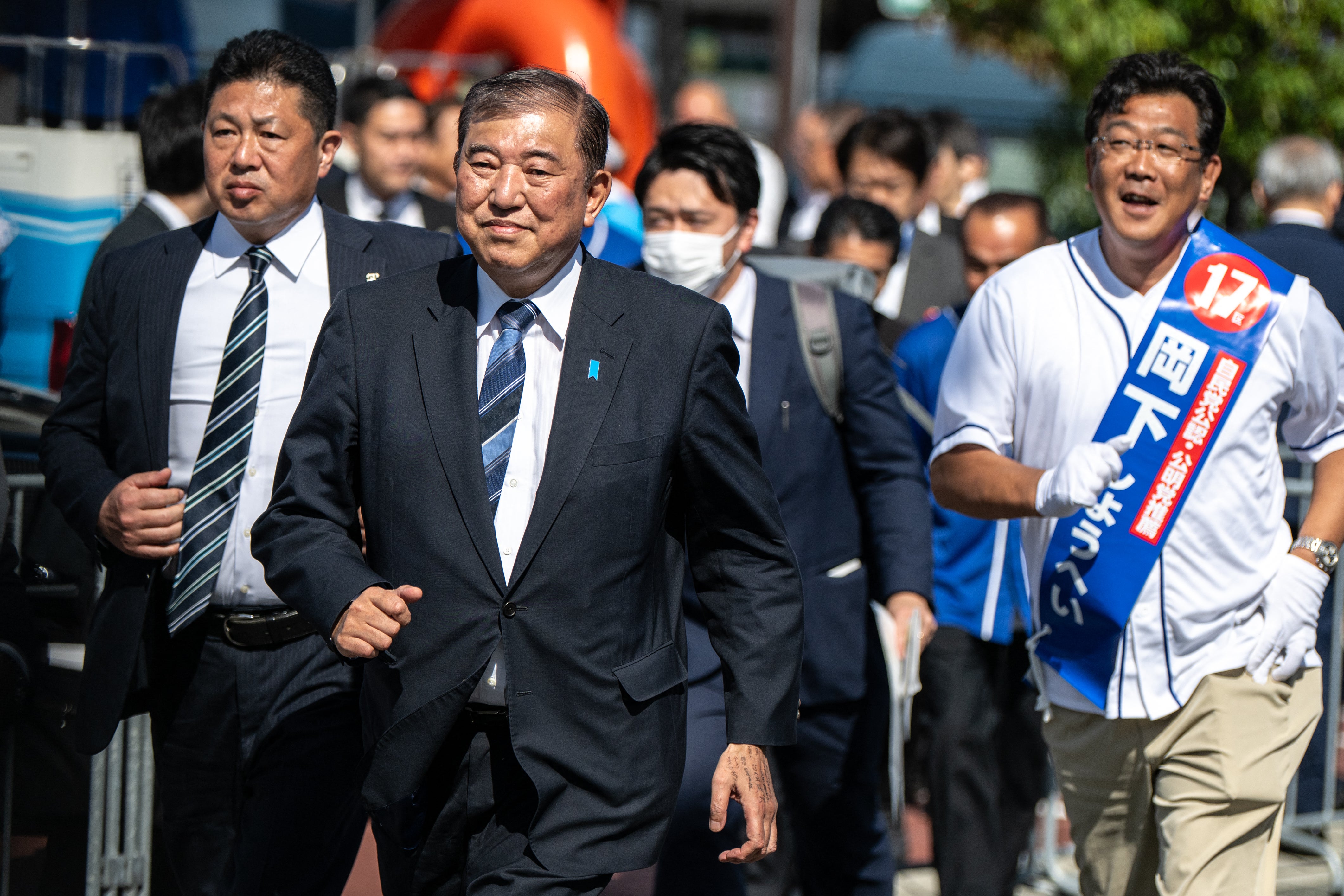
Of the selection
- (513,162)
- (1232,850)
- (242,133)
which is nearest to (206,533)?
(242,133)

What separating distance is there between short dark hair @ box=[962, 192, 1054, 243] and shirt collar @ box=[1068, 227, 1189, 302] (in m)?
1.66

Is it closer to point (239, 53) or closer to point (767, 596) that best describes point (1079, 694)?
point (767, 596)

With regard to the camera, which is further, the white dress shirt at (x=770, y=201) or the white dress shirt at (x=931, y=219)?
the white dress shirt at (x=770, y=201)

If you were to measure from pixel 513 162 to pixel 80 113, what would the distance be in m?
2.72

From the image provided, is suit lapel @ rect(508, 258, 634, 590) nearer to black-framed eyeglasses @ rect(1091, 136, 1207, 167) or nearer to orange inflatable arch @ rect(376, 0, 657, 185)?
black-framed eyeglasses @ rect(1091, 136, 1207, 167)

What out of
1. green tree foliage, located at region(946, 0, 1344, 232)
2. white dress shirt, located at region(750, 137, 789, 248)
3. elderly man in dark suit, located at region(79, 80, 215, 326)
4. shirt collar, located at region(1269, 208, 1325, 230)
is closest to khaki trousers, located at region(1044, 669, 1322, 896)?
shirt collar, located at region(1269, 208, 1325, 230)

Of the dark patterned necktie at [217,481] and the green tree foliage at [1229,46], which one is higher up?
the green tree foliage at [1229,46]

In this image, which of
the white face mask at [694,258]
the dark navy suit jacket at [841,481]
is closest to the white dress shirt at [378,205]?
the white face mask at [694,258]

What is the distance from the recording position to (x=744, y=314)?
4168 millimetres

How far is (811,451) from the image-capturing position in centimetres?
407

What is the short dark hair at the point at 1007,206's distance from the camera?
5375 millimetres

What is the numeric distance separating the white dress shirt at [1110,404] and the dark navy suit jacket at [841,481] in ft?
1.20

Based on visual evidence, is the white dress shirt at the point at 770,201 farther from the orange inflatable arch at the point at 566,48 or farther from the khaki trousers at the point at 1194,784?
the khaki trousers at the point at 1194,784

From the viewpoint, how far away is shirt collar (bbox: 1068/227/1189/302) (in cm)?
361
